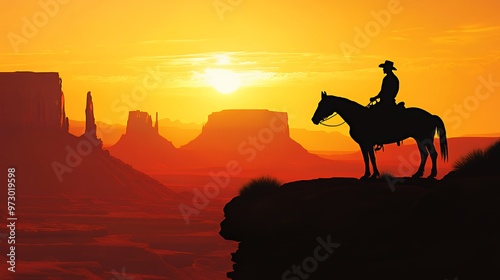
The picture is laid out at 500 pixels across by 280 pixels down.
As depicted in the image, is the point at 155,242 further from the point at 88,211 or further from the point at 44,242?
the point at 88,211

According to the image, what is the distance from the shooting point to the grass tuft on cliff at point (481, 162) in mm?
19812

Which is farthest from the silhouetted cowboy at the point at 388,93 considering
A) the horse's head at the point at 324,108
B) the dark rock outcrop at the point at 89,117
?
the dark rock outcrop at the point at 89,117

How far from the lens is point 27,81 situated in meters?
170

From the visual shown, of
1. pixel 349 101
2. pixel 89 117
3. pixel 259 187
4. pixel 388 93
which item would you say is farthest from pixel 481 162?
pixel 89 117

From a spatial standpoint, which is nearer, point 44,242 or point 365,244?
point 365,244

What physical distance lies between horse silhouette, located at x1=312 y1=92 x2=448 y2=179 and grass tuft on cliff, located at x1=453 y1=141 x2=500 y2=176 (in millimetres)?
1549

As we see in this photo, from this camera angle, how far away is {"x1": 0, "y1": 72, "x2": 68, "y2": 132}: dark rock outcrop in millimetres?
164500

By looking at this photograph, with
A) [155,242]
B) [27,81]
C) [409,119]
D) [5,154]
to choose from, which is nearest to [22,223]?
[155,242]

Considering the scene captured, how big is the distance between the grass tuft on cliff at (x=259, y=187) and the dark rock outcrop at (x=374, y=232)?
1.57 m

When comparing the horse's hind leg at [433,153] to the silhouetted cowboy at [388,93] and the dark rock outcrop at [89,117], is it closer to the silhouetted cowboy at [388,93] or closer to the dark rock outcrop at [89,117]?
the silhouetted cowboy at [388,93]

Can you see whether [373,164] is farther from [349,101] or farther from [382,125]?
[349,101]

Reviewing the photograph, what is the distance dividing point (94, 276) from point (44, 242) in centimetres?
2727

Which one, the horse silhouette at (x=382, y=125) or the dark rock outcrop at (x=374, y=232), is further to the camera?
the horse silhouette at (x=382, y=125)

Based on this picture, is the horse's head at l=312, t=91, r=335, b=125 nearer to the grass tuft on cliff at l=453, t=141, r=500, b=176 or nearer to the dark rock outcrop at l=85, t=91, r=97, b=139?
the grass tuft on cliff at l=453, t=141, r=500, b=176
